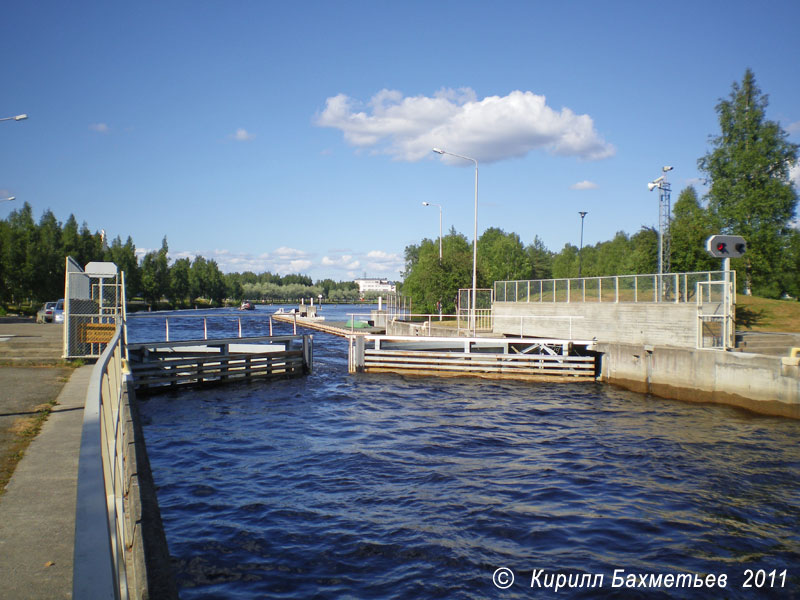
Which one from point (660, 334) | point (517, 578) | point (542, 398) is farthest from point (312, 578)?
point (660, 334)

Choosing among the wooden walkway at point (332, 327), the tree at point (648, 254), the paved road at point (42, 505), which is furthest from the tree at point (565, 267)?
the paved road at point (42, 505)

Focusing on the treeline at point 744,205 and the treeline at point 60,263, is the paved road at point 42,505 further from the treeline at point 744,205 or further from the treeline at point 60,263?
the treeline at point 60,263

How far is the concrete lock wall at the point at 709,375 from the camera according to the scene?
55.3ft

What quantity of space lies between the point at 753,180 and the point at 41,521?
47.9 metres

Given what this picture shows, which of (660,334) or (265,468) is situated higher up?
(660,334)

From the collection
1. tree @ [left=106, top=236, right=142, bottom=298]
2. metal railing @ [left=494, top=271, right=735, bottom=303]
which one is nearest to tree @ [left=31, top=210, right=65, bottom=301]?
Result: tree @ [left=106, top=236, right=142, bottom=298]

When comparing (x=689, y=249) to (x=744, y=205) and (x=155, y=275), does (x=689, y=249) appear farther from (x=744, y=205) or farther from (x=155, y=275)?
(x=155, y=275)

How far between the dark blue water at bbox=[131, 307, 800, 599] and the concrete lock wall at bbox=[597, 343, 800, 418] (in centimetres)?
81

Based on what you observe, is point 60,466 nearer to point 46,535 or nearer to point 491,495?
point 46,535

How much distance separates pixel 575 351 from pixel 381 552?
69.7 feet

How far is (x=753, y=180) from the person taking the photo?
42.2 meters

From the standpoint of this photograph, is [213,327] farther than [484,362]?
Yes

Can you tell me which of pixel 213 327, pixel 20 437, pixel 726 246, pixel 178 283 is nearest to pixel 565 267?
pixel 213 327

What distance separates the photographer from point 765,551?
7.90m
